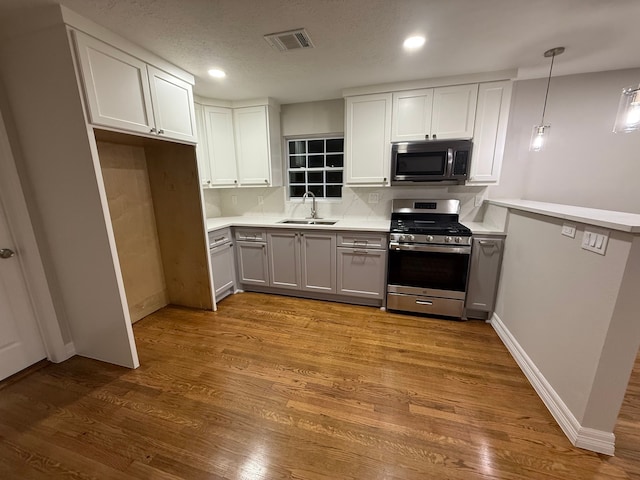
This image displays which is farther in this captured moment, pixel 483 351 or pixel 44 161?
pixel 483 351

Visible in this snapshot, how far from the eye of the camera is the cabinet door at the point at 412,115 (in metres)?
2.72

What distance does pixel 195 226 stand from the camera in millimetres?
2744

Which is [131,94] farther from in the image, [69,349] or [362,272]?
[362,272]

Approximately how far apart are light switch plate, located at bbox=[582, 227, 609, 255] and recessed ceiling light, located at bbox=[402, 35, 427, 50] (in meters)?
1.69

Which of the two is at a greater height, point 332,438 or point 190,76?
point 190,76

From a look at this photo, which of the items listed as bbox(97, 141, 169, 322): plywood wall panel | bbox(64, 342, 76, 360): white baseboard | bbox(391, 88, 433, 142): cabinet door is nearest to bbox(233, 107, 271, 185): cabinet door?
bbox(97, 141, 169, 322): plywood wall panel

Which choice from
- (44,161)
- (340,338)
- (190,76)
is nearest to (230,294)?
(340,338)

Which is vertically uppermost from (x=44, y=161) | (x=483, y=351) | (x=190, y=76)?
(x=190, y=76)

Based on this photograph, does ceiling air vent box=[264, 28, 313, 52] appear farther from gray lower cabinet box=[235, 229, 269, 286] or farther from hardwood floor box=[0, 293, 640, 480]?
hardwood floor box=[0, 293, 640, 480]

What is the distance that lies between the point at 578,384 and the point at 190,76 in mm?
3701

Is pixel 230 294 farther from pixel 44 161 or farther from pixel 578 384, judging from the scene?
pixel 578 384

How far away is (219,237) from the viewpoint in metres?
3.06

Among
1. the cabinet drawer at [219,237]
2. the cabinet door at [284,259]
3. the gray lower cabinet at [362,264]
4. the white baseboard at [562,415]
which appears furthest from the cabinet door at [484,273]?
the cabinet drawer at [219,237]

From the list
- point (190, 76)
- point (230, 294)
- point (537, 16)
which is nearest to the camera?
point (537, 16)
